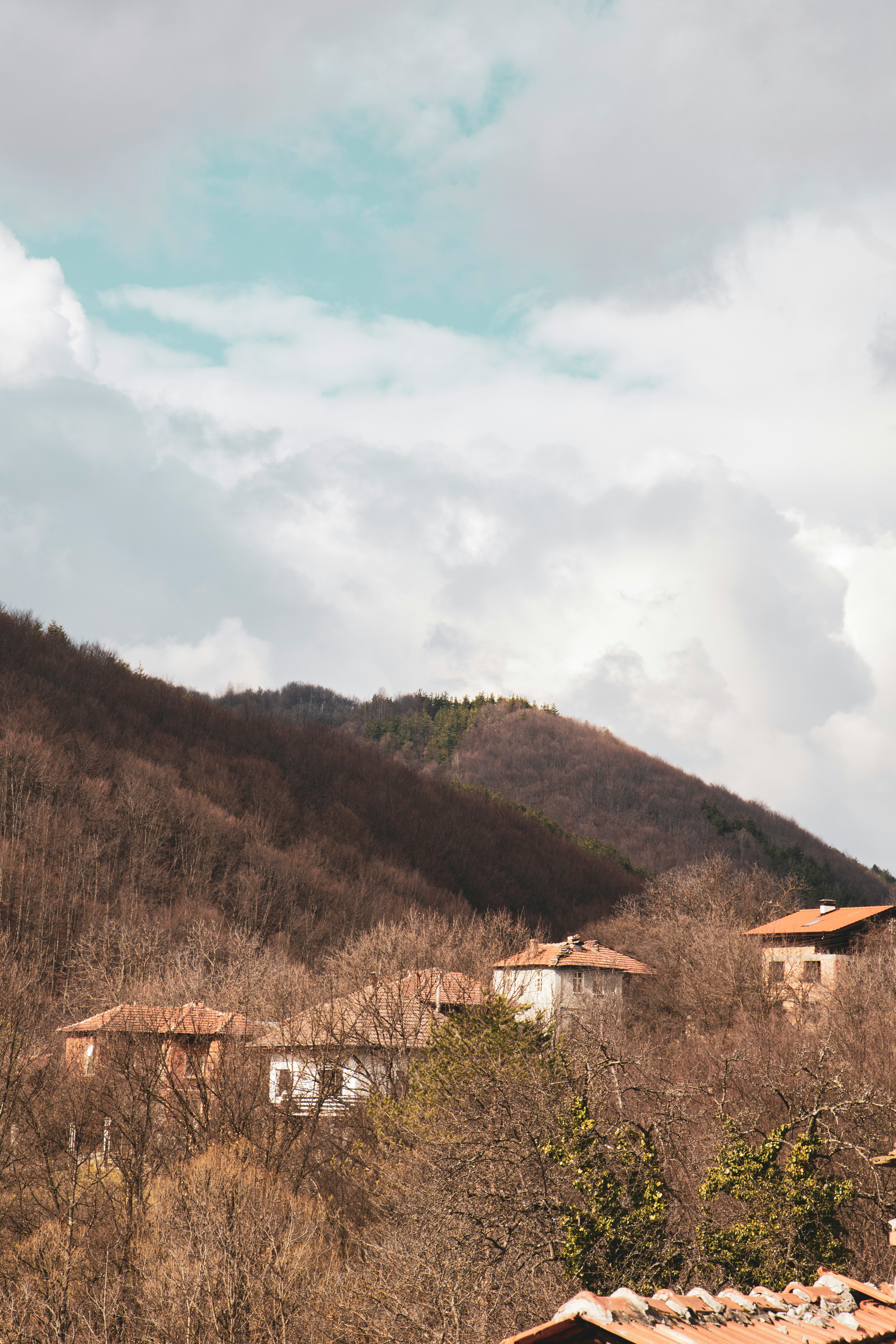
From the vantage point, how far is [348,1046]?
31.1 metres

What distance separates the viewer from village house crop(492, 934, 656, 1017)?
48062 millimetres

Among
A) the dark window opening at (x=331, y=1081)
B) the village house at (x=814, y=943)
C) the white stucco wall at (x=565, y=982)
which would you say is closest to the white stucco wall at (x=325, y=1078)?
the dark window opening at (x=331, y=1081)

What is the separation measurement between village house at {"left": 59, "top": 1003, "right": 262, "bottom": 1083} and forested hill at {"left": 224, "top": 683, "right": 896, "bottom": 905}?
72.4 m

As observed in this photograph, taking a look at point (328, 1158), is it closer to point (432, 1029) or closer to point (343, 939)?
point (432, 1029)

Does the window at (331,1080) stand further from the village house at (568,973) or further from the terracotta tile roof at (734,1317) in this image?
the terracotta tile roof at (734,1317)

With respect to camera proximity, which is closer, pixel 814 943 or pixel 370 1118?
pixel 370 1118

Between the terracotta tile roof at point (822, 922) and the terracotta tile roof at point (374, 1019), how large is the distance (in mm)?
16657

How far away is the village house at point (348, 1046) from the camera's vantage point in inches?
1179

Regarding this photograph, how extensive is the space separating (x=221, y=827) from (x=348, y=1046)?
4240cm

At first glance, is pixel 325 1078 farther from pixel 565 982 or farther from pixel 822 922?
pixel 822 922

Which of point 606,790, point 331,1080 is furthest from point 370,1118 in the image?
point 606,790

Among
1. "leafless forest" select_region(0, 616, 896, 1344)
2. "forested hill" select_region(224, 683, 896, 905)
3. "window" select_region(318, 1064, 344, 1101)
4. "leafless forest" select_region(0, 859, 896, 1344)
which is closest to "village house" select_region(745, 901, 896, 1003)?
"leafless forest" select_region(0, 616, 896, 1344)

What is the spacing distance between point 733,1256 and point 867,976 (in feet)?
90.8

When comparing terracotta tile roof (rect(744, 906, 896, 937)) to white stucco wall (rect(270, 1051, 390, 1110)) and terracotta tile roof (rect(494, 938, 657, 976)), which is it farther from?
white stucco wall (rect(270, 1051, 390, 1110))
